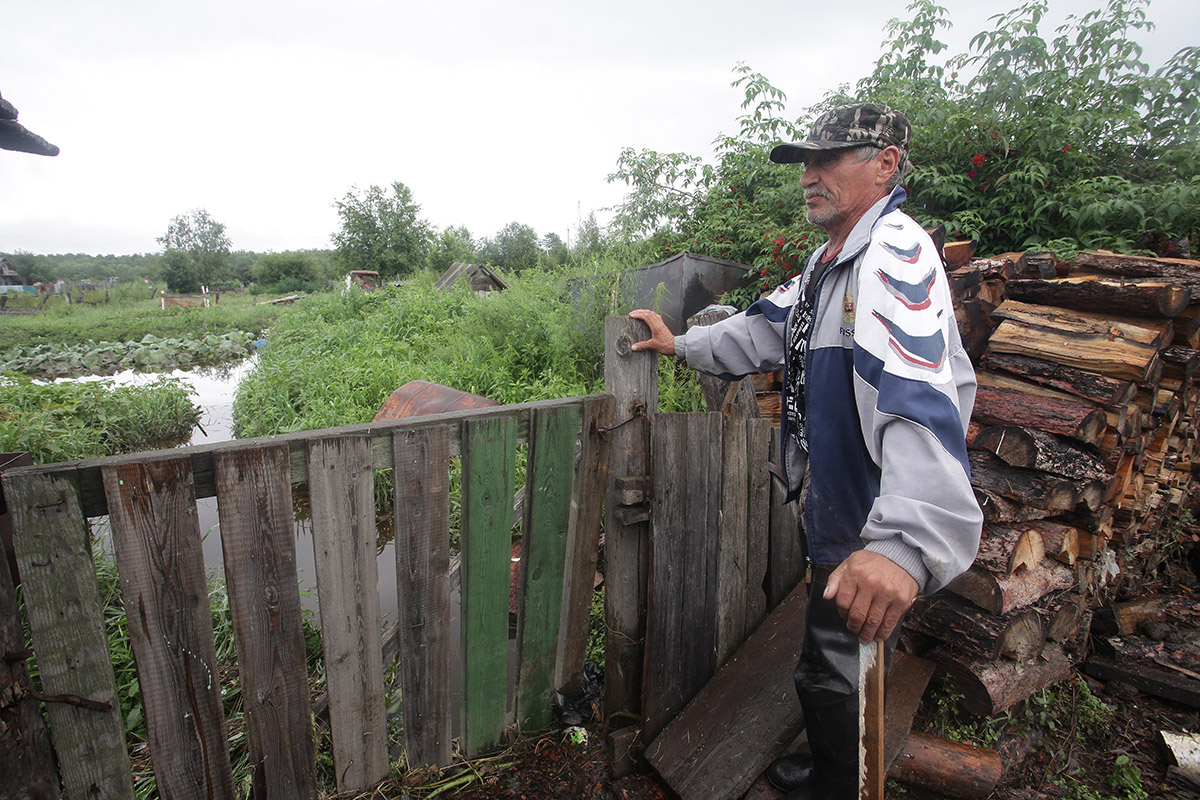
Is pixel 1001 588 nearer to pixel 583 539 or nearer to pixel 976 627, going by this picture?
pixel 976 627

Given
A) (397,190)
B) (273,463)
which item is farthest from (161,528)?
(397,190)

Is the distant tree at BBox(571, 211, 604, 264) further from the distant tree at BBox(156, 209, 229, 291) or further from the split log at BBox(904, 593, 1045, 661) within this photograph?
the distant tree at BBox(156, 209, 229, 291)

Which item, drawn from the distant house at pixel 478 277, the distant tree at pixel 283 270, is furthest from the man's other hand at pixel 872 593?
the distant tree at pixel 283 270

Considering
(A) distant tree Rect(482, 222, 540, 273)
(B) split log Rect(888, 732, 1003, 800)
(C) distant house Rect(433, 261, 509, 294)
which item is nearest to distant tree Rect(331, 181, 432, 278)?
(A) distant tree Rect(482, 222, 540, 273)

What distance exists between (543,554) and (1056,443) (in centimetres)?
231

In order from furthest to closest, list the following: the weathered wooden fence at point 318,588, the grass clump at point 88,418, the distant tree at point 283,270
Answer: the distant tree at point 283,270, the grass clump at point 88,418, the weathered wooden fence at point 318,588

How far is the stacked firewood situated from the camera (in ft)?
7.48

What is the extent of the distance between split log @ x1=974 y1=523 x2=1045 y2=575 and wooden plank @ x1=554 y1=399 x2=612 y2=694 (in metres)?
1.49

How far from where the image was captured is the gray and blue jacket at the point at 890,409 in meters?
1.21

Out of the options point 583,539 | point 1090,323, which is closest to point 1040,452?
point 1090,323

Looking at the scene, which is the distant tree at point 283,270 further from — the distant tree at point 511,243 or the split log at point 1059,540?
the split log at point 1059,540

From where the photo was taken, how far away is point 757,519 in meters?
2.28

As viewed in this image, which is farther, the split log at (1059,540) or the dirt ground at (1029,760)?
the split log at (1059,540)

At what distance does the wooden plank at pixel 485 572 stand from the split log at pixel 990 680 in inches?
70.1
